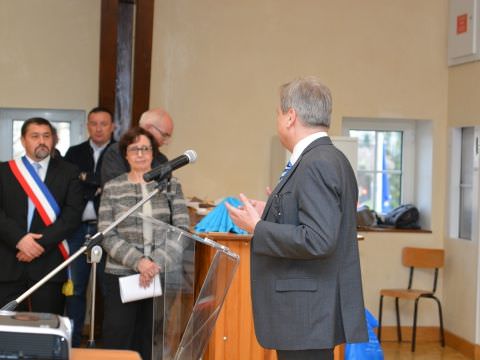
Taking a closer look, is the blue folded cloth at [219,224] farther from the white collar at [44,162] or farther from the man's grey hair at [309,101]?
the man's grey hair at [309,101]

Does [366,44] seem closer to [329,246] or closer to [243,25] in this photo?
[243,25]

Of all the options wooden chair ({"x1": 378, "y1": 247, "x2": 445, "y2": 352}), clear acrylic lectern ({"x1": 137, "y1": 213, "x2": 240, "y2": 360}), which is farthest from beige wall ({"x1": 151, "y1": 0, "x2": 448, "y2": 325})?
clear acrylic lectern ({"x1": 137, "y1": 213, "x2": 240, "y2": 360})

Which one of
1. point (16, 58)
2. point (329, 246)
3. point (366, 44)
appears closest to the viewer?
point (329, 246)

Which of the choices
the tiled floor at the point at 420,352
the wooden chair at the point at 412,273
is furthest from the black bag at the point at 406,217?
the tiled floor at the point at 420,352

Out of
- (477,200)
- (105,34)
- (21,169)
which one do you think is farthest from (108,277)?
(477,200)

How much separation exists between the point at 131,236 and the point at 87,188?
142cm

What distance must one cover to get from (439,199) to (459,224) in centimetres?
27

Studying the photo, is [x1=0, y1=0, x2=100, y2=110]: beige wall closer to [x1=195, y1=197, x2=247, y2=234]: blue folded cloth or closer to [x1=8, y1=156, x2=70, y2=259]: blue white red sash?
[x1=8, y1=156, x2=70, y2=259]: blue white red sash

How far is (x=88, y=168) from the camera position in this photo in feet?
19.2

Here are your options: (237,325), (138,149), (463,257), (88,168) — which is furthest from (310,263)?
(463,257)

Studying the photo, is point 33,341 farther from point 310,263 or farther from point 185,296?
point 185,296

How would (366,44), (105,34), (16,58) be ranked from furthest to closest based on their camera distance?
(366,44), (16,58), (105,34)

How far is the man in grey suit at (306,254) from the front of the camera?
2.64 meters

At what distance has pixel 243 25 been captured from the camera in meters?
6.93
